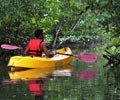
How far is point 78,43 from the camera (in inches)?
1297

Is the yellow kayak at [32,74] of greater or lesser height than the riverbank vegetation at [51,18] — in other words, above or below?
below

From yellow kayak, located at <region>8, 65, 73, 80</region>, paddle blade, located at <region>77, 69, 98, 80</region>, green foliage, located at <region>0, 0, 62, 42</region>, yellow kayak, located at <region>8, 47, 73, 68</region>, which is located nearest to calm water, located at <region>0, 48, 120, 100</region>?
paddle blade, located at <region>77, 69, 98, 80</region>

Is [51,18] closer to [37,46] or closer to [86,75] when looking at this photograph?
[37,46]

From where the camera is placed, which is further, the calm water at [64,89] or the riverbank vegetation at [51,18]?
the riverbank vegetation at [51,18]

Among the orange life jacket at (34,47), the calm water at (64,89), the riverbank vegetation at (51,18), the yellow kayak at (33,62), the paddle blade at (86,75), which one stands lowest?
the calm water at (64,89)


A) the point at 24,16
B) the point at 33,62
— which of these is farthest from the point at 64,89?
the point at 24,16

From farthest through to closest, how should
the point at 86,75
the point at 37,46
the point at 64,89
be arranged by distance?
the point at 37,46, the point at 86,75, the point at 64,89

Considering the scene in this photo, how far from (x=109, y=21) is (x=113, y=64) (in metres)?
3.33

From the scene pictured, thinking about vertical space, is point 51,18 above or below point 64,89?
above

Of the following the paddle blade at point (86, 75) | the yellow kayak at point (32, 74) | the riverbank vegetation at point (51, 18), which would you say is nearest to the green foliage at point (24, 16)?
the riverbank vegetation at point (51, 18)

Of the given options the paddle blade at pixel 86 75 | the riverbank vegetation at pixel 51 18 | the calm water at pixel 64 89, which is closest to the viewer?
the calm water at pixel 64 89

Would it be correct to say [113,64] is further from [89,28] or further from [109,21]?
[89,28]

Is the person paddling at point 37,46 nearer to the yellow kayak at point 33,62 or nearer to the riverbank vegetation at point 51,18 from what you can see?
the yellow kayak at point 33,62

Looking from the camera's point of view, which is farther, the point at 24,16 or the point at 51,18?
the point at 51,18
